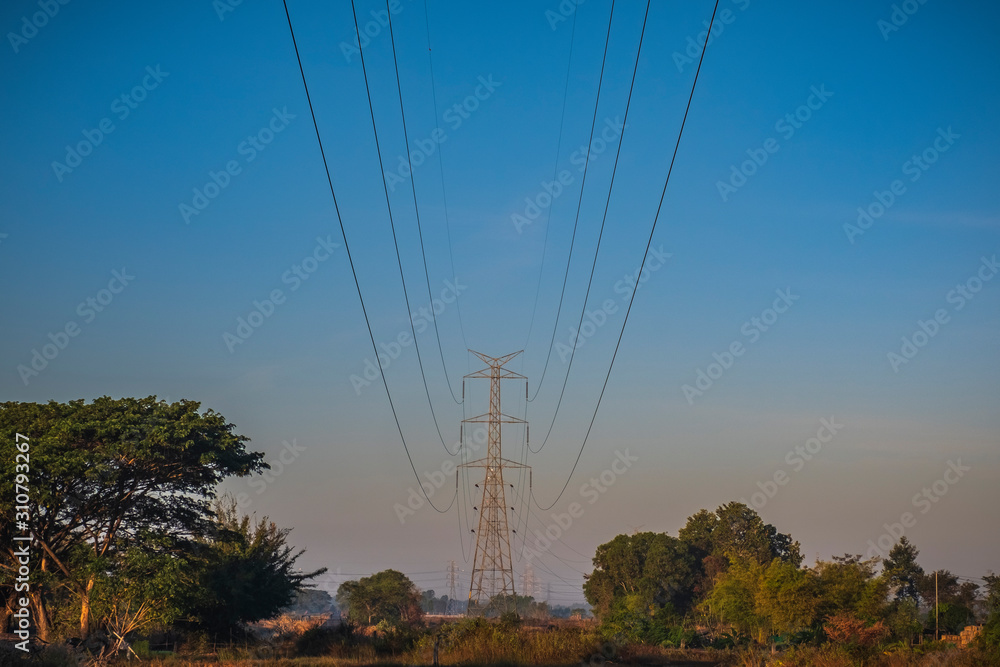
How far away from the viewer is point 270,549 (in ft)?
146

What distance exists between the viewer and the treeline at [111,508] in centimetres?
3067

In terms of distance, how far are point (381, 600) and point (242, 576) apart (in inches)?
2144

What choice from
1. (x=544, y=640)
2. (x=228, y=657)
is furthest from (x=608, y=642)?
(x=228, y=657)

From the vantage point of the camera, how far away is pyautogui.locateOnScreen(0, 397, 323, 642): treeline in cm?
3067

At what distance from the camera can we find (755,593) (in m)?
47.3

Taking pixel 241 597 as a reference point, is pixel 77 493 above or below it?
above

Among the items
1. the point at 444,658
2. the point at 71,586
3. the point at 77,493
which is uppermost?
the point at 77,493

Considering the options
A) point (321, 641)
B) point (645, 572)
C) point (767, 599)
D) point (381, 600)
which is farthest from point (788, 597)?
point (381, 600)

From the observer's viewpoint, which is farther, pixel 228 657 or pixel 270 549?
pixel 270 549

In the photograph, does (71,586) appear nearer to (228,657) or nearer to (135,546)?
(135,546)

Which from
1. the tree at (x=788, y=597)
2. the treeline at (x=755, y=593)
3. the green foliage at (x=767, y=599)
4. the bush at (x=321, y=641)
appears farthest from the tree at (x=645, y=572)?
the bush at (x=321, y=641)

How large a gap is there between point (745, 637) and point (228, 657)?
104 feet

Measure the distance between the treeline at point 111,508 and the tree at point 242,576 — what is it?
5.54 feet

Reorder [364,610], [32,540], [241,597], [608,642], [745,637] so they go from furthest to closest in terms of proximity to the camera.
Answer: [364,610], [745,637], [241,597], [608,642], [32,540]
